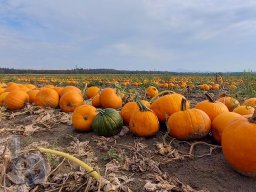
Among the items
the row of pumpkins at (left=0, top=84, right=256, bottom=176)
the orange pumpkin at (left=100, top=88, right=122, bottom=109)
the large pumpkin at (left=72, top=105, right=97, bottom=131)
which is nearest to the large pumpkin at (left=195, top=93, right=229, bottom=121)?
the row of pumpkins at (left=0, top=84, right=256, bottom=176)

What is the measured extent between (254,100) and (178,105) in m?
1.08

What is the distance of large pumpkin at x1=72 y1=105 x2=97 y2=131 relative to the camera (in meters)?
4.56

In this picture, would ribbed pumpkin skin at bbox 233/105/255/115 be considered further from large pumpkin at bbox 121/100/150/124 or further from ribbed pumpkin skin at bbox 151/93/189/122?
large pumpkin at bbox 121/100/150/124

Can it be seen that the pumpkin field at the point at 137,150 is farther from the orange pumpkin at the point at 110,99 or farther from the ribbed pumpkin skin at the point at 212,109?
the orange pumpkin at the point at 110,99

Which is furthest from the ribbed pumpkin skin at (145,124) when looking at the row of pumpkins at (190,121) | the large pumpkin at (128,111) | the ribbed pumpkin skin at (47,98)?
the ribbed pumpkin skin at (47,98)

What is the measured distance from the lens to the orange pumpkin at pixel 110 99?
5797 mm

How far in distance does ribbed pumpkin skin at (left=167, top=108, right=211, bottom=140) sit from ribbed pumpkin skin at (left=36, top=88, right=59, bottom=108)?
10.1 ft

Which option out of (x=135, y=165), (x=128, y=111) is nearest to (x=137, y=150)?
(x=135, y=165)

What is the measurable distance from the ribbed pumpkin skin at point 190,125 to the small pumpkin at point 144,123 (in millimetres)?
234

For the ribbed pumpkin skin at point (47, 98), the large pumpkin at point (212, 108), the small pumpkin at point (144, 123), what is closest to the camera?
the small pumpkin at point (144, 123)

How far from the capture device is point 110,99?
579 cm

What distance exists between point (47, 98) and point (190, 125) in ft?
11.0

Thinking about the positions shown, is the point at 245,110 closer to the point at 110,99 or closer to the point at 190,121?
the point at 190,121

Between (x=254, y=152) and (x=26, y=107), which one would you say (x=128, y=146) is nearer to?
(x=254, y=152)
